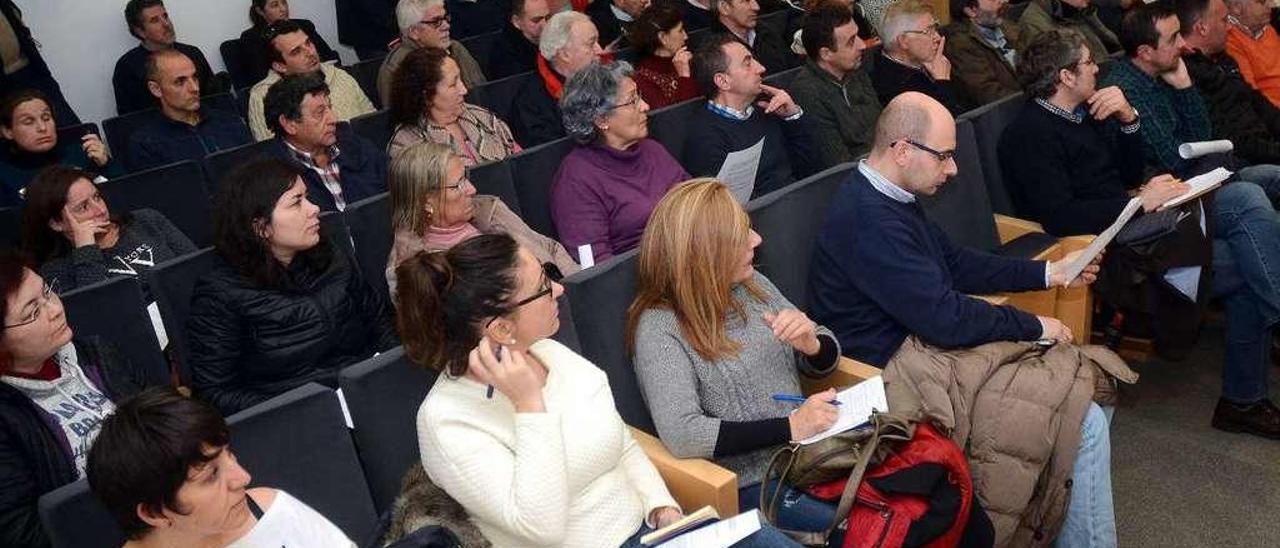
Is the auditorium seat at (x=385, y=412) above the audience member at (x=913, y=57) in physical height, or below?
above

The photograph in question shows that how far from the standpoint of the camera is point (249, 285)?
2.43m

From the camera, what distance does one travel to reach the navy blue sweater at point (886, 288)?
2.42 meters

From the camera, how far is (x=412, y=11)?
4500 millimetres

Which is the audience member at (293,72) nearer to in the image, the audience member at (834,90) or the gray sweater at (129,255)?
the gray sweater at (129,255)

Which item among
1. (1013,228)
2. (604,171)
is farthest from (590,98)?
(1013,228)

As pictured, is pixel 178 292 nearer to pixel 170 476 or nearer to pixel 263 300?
pixel 263 300

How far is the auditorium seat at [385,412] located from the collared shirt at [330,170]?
1.59m

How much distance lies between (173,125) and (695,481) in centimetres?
306

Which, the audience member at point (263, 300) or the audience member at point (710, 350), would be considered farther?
the audience member at point (263, 300)

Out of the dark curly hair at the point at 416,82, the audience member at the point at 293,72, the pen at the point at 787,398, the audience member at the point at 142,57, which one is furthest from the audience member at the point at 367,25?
the pen at the point at 787,398

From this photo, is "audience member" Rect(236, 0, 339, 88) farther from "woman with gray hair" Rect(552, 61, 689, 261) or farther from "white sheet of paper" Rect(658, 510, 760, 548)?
"white sheet of paper" Rect(658, 510, 760, 548)

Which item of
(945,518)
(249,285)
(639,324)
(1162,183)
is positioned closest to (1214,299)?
(1162,183)

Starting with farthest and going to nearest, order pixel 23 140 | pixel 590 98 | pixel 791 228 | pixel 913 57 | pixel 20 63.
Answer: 1. pixel 20 63
2. pixel 913 57
3. pixel 23 140
4. pixel 590 98
5. pixel 791 228

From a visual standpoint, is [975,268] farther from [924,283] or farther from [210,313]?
[210,313]
